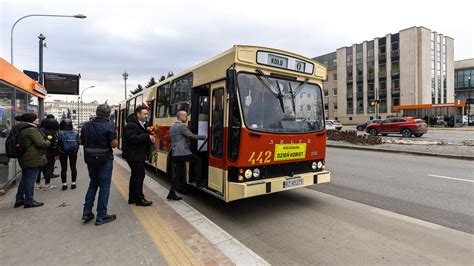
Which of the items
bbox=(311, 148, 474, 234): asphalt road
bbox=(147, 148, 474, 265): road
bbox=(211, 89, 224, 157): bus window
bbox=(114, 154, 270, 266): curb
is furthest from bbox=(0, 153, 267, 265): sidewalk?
bbox=(311, 148, 474, 234): asphalt road

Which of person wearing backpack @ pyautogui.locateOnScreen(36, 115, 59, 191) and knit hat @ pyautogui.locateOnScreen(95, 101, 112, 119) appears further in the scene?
person wearing backpack @ pyautogui.locateOnScreen(36, 115, 59, 191)

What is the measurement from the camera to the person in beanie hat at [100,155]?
14.8ft

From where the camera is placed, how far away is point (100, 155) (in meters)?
4.50

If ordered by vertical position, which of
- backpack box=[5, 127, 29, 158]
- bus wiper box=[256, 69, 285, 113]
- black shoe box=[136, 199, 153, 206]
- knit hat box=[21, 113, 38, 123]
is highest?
bus wiper box=[256, 69, 285, 113]

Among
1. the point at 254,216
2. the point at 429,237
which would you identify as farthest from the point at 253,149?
the point at 429,237

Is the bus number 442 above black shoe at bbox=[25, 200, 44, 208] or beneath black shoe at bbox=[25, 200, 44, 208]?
above

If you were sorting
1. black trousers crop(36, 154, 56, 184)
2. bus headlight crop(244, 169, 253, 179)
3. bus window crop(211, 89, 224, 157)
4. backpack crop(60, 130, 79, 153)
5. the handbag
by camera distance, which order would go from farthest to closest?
black trousers crop(36, 154, 56, 184) < backpack crop(60, 130, 79, 153) < bus window crop(211, 89, 224, 157) < bus headlight crop(244, 169, 253, 179) < the handbag

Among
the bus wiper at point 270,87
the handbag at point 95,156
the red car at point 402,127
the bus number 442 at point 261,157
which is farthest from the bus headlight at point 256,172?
the red car at point 402,127

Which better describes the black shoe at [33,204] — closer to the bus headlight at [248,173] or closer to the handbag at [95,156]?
the handbag at [95,156]

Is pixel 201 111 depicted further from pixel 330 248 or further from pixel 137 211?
pixel 330 248

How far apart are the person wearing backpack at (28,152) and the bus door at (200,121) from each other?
112 inches

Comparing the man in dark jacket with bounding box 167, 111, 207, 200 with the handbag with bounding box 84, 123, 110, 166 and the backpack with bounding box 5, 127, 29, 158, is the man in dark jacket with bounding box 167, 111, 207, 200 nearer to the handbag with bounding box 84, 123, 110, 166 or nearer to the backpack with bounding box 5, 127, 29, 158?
the handbag with bounding box 84, 123, 110, 166

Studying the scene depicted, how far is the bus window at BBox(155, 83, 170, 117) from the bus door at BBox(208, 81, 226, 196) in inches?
113

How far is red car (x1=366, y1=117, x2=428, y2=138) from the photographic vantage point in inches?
873
